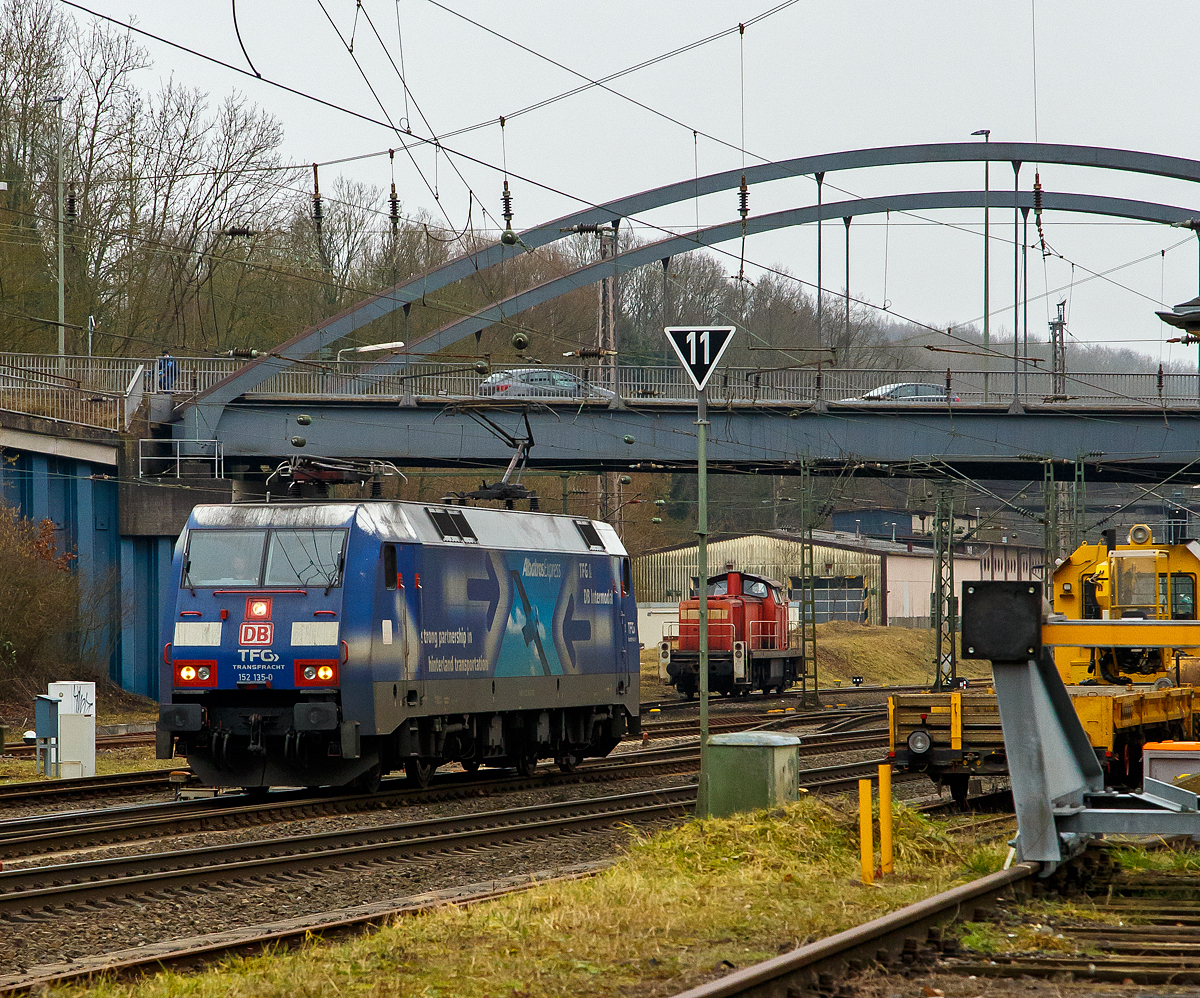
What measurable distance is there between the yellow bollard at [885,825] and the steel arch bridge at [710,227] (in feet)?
89.2

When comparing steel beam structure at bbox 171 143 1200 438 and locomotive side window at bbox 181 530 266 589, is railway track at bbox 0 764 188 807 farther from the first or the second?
steel beam structure at bbox 171 143 1200 438

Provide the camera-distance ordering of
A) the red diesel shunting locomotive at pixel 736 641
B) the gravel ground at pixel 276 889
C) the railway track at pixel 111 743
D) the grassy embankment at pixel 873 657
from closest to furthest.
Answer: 1. the gravel ground at pixel 276 889
2. the railway track at pixel 111 743
3. the red diesel shunting locomotive at pixel 736 641
4. the grassy embankment at pixel 873 657

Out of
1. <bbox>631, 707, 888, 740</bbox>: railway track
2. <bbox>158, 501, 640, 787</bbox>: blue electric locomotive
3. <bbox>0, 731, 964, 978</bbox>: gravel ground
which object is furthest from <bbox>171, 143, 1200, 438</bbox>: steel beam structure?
<bbox>0, 731, 964, 978</bbox>: gravel ground

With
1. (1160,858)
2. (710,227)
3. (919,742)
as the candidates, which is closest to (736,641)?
(710,227)

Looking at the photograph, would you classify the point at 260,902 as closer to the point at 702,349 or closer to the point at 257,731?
the point at 257,731

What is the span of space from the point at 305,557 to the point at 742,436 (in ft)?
89.7

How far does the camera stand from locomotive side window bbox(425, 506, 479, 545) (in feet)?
56.1

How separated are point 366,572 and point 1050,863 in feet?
28.9

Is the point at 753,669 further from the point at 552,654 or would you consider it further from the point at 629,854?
the point at 629,854

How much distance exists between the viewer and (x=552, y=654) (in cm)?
1931

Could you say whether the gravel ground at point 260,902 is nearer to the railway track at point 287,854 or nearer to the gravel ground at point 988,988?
the railway track at point 287,854

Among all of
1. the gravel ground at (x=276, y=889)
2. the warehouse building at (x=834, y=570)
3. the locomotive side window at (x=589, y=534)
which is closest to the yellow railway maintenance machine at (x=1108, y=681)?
the gravel ground at (x=276, y=889)

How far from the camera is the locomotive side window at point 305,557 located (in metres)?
15.7

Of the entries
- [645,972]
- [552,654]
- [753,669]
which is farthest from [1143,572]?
[753,669]
